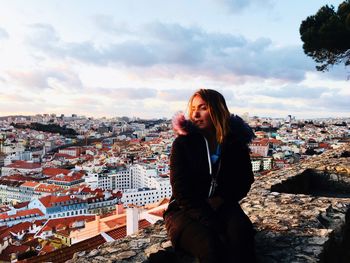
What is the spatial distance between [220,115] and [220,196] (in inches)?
18.2

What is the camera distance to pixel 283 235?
254 cm

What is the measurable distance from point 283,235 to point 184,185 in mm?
849

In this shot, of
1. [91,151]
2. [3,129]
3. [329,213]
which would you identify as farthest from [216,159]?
[3,129]

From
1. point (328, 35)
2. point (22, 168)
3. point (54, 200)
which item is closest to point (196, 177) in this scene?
point (328, 35)

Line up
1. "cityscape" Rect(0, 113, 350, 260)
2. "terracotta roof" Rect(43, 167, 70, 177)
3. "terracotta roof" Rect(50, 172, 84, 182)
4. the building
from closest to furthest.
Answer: "cityscape" Rect(0, 113, 350, 260)
"terracotta roof" Rect(50, 172, 84, 182)
"terracotta roof" Rect(43, 167, 70, 177)
the building

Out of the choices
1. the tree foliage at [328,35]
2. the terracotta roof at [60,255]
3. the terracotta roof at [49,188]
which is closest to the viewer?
the terracotta roof at [60,255]

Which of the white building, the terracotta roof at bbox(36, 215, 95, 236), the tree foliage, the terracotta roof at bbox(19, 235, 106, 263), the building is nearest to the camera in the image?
the terracotta roof at bbox(19, 235, 106, 263)

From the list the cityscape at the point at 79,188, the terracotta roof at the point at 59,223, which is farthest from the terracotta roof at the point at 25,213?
the terracotta roof at the point at 59,223

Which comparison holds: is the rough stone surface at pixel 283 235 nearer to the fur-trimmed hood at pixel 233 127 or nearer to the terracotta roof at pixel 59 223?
the fur-trimmed hood at pixel 233 127

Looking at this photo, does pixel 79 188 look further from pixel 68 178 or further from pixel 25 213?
pixel 25 213

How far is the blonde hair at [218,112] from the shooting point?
222 cm

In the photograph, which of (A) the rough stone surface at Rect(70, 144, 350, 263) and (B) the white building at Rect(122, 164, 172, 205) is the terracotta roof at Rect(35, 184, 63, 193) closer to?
(B) the white building at Rect(122, 164, 172, 205)

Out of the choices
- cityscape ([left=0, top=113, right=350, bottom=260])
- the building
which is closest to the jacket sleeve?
cityscape ([left=0, top=113, right=350, bottom=260])

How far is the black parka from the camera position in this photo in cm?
214
